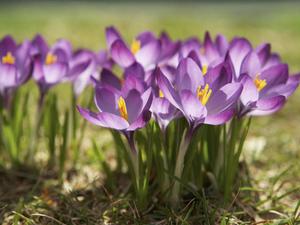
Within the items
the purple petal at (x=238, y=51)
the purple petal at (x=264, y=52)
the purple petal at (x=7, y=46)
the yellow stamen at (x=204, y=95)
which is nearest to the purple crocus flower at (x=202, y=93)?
the yellow stamen at (x=204, y=95)

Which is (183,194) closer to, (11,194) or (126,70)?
(126,70)

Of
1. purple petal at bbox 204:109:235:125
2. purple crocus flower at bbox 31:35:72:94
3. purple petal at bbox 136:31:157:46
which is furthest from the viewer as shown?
purple petal at bbox 136:31:157:46

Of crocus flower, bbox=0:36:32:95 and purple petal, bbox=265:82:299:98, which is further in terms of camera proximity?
crocus flower, bbox=0:36:32:95

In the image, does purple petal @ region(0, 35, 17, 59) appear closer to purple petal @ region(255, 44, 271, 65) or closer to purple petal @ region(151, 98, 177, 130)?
purple petal @ region(151, 98, 177, 130)

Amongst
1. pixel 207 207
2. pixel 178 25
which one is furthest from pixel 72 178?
pixel 178 25

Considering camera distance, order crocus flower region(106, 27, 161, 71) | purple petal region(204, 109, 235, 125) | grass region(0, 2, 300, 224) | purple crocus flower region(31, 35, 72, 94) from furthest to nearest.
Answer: purple crocus flower region(31, 35, 72, 94), crocus flower region(106, 27, 161, 71), grass region(0, 2, 300, 224), purple petal region(204, 109, 235, 125)

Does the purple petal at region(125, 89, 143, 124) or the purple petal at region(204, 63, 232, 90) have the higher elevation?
the purple petal at region(204, 63, 232, 90)

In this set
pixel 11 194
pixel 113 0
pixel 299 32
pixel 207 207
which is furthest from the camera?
pixel 113 0

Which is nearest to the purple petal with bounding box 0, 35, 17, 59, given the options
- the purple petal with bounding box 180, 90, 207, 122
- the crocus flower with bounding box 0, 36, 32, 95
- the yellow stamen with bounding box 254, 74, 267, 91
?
the crocus flower with bounding box 0, 36, 32, 95
